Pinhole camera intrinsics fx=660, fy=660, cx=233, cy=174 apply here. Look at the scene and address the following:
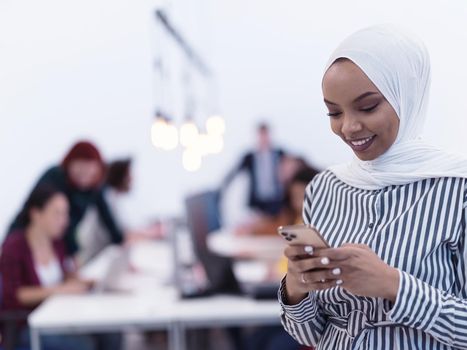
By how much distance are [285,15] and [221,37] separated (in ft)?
2.17

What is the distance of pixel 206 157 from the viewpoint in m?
6.32

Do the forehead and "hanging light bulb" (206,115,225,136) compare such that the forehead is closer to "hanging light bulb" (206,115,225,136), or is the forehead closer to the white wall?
the white wall

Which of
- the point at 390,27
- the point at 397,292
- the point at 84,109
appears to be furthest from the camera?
the point at 84,109

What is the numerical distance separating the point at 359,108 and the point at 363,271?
0.26 metres

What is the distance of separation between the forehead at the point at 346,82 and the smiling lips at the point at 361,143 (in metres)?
0.07

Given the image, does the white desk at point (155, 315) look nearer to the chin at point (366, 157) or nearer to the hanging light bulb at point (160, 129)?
the hanging light bulb at point (160, 129)

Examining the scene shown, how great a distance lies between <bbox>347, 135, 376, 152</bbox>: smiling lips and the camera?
1.07 meters

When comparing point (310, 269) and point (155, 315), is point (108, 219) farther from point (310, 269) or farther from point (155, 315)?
point (310, 269)

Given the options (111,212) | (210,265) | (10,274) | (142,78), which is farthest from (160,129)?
(142,78)

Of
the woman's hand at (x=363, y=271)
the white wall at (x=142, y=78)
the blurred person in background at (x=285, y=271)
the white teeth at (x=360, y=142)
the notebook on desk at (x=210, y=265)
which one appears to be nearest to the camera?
the woman's hand at (x=363, y=271)

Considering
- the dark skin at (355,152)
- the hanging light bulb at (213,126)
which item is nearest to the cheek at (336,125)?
the dark skin at (355,152)

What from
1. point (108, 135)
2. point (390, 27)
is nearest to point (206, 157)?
point (108, 135)

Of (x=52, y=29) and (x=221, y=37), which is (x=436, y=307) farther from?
(x=221, y=37)

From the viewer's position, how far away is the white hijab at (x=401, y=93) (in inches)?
41.1
